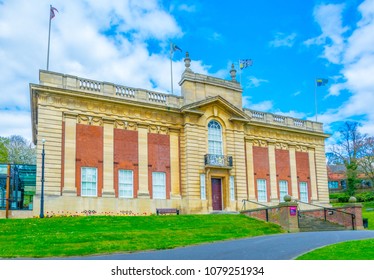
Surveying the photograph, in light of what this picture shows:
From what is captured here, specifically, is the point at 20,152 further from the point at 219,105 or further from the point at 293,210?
the point at 293,210

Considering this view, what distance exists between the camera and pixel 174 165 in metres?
27.7

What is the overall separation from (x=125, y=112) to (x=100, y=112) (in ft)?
5.63

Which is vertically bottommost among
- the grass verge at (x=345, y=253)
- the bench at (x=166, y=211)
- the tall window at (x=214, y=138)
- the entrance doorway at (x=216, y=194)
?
the grass verge at (x=345, y=253)

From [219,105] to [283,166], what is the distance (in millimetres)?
8219

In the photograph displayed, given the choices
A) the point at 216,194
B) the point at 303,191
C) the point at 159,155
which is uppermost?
the point at 159,155

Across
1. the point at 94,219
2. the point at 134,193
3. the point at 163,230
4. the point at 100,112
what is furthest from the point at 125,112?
the point at 163,230

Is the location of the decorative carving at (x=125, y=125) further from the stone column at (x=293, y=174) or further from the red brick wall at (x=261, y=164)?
the stone column at (x=293, y=174)

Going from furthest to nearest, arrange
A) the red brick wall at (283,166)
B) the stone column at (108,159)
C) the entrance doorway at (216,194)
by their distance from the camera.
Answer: the red brick wall at (283,166), the entrance doorway at (216,194), the stone column at (108,159)

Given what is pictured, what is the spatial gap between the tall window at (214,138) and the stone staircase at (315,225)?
7.59 metres

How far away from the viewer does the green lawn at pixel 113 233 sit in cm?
1310

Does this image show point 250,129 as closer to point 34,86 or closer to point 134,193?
point 134,193

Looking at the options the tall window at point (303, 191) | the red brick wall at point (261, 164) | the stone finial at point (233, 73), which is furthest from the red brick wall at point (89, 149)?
the tall window at point (303, 191)

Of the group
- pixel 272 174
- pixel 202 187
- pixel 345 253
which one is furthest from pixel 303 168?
pixel 345 253

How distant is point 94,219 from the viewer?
1973 centimetres
